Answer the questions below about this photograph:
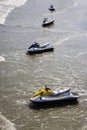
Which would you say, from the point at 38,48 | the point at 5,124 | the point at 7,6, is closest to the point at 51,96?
the point at 5,124

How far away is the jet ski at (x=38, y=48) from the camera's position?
53.2 metres

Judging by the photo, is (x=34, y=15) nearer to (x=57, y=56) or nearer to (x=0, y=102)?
(x=57, y=56)

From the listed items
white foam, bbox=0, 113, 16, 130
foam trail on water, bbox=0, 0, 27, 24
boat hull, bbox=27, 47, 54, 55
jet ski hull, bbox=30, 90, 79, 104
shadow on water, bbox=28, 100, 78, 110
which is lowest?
foam trail on water, bbox=0, 0, 27, 24

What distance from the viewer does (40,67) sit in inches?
1874

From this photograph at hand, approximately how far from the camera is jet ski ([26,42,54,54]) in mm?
53219

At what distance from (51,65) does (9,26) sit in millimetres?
25629

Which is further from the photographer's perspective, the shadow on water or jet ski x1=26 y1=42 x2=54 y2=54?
jet ski x1=26 y1=42 x2=54 y2=54

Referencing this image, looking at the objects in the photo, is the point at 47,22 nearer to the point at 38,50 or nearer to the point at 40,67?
the point at 38,50

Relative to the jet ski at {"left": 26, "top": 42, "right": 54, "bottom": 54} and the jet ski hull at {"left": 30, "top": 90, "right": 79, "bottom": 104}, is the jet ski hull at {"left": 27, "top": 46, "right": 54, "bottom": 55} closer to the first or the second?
the jet ski at {"left": 26, "top": 42, "right": 54, "bottom": 54}

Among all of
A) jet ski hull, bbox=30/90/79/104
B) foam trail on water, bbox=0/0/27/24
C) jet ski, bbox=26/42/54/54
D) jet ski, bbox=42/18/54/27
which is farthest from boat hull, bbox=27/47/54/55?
foam trail on water, bbox=0/0/27/24

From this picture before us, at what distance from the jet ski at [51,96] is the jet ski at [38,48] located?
53.6 ft

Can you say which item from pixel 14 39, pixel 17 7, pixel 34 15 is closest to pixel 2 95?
pixel 14 39

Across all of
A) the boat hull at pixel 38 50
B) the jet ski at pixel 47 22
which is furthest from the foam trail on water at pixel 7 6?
the boat hull at pixel 38 50

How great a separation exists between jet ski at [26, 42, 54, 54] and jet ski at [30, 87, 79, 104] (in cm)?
1634
